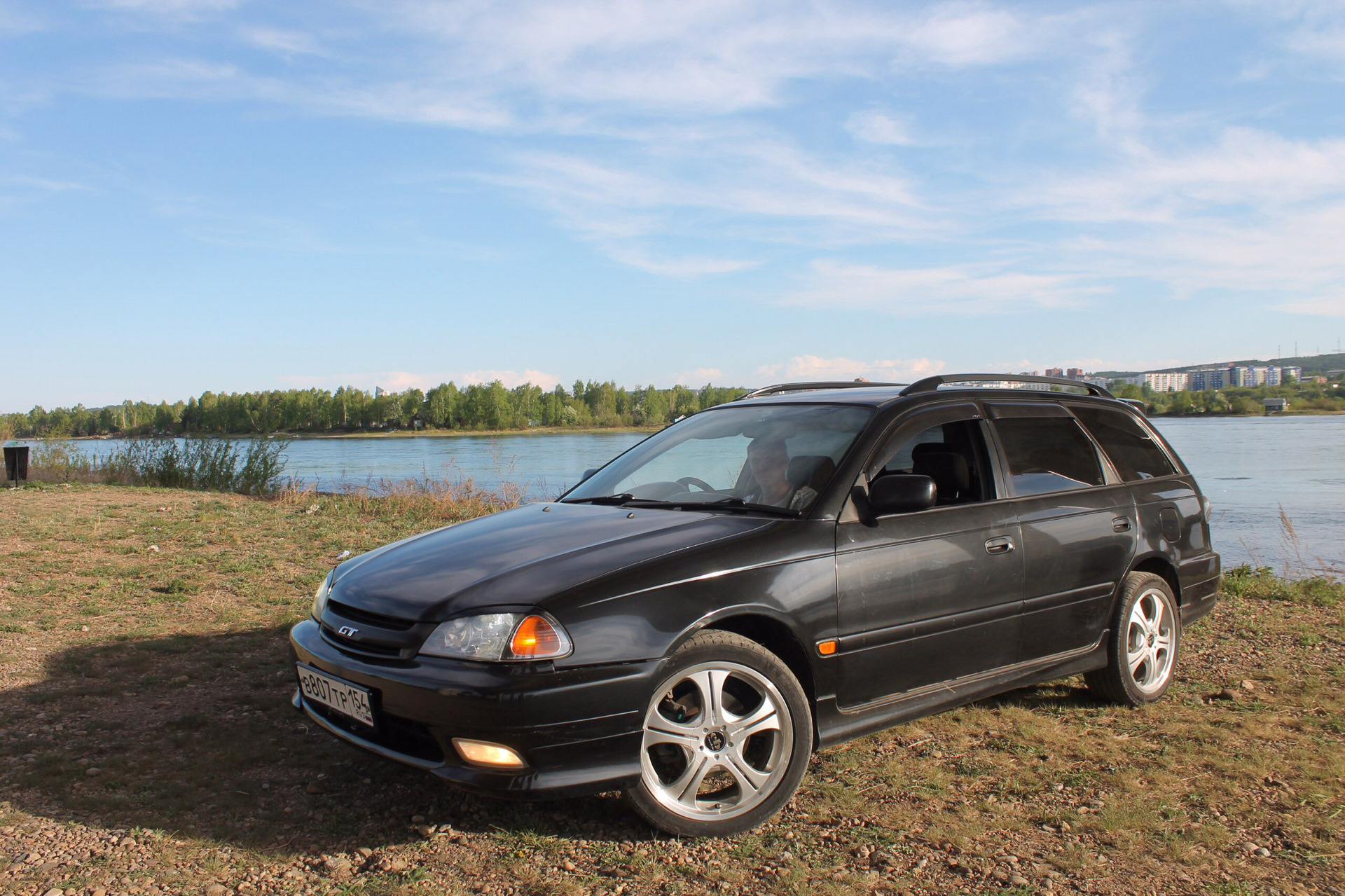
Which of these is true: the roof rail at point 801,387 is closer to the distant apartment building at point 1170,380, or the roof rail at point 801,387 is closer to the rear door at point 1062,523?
the rear door at point 1062,523

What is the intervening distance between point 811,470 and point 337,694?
6.52ft

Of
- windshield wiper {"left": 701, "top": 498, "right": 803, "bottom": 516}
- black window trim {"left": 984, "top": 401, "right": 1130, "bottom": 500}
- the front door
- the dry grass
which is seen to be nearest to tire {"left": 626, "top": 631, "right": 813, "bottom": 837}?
the dry grass

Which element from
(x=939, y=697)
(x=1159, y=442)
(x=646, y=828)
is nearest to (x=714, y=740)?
(x=646, y=828)

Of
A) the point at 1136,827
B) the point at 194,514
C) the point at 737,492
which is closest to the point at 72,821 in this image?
the point at 737,492

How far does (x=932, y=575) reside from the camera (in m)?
3.58

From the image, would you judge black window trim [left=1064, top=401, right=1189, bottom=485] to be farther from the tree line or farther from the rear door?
the tree line

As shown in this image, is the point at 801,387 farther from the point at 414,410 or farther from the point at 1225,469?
the point at 414,410

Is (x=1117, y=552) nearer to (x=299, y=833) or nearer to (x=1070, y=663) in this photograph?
(x=1070, y=663)

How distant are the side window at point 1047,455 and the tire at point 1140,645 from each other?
60 centimetres

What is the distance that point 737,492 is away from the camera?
3.84 meters

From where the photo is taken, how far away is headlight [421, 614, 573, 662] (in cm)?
276

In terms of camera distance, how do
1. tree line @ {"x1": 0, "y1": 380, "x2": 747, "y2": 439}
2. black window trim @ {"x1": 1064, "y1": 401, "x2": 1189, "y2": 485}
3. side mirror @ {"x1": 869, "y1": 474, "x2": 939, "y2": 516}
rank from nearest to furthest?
side mirror @ {"x1": 869, "y1": 474, "x2": 939, "y2": 516}, black window trim @ {"x1": 1064, "y1": 401, "x2": 1189, "y2": 485}, tree line @ {"x1": 0, "y1": 380, "x2": 747, "y2": 439}

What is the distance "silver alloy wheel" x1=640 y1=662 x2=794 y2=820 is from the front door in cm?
37

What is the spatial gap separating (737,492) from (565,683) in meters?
1.37
